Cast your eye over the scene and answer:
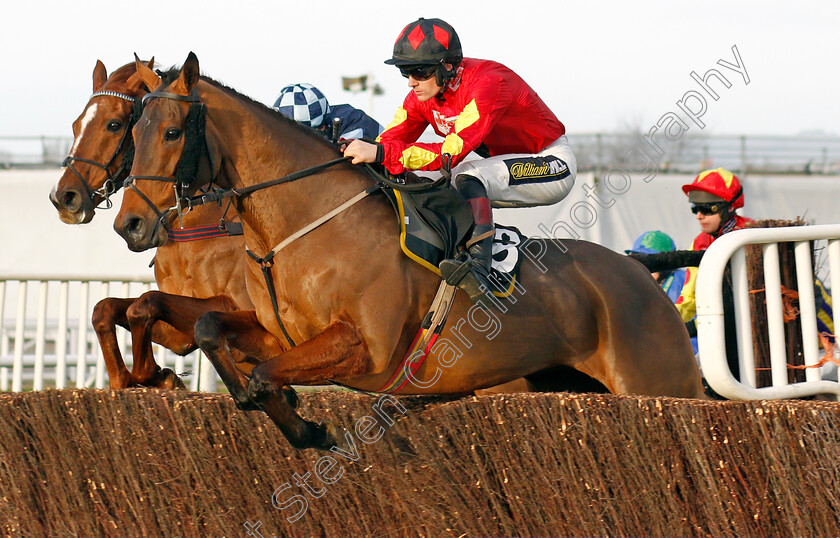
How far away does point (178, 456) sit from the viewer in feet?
12.8

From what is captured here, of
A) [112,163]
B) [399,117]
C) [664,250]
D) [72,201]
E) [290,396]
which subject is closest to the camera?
[290,396]

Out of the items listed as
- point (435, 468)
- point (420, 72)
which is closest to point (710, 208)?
point (420, 72)

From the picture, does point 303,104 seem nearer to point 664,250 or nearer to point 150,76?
point 150,76

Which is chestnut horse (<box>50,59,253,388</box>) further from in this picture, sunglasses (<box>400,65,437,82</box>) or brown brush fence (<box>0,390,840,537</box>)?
sunglasses (<box>400,65,437,82</box>)

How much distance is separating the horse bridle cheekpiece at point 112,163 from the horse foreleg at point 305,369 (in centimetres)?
167

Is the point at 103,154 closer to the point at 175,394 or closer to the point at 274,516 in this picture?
the point at 175,394

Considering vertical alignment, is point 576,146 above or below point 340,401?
below

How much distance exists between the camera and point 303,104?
5113 millimetres

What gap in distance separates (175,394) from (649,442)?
202cm

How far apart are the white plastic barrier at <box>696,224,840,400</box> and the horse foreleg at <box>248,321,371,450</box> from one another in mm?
1275

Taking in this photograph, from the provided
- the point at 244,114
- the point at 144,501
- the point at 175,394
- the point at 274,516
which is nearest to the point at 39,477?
the point at 144,501

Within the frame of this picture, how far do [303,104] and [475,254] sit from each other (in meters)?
1.91

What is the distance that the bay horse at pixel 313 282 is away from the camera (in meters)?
3.39

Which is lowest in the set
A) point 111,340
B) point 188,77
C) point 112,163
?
point 111,340
